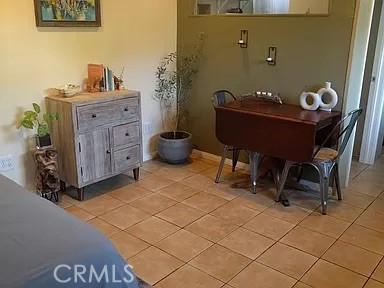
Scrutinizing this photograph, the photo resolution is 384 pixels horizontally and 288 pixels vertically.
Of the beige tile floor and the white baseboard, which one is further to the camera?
the white baseboard

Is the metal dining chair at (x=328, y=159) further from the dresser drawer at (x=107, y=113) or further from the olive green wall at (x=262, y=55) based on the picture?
the dresser drawer at (x=107, y=113)

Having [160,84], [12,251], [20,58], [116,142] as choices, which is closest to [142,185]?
[116,142]

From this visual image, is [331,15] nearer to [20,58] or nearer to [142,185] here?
[142,185]

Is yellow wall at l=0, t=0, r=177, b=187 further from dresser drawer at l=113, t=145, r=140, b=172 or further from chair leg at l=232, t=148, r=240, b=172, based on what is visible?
chair leg at l=232, t=148, r=240, b=172

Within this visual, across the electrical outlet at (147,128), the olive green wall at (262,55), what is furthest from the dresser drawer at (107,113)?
the olive green wall at (262,55)

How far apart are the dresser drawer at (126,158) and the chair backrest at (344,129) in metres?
1.58

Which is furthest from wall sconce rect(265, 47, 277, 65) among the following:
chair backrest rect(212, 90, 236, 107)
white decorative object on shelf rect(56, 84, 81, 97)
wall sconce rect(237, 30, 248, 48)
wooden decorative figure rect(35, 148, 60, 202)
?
wooden decorative figure rect(35, 148, 60, 202)

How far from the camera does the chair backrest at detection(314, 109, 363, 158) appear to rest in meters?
2.95

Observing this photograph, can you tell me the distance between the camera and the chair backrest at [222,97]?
3.52m

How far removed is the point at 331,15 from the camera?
10.1 ft

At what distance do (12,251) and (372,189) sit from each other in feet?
10.3

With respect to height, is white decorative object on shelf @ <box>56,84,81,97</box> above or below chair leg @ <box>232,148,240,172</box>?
above

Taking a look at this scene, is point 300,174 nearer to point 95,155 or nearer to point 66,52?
point 95,155

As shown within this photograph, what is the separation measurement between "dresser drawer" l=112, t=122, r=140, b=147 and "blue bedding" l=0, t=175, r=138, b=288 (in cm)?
169
